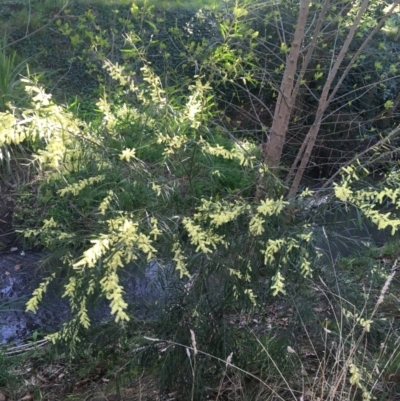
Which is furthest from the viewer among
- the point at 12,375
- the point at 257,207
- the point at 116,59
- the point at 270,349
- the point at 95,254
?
the point at 116,59

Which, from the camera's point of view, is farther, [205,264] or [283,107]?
[283,107]

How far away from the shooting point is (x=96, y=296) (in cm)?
268

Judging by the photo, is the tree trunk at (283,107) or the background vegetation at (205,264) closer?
the background vegetation at (205,264)

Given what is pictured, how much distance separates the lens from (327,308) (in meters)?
2.70

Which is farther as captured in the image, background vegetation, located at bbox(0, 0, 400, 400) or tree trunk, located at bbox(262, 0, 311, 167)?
tree trunk, located at bbox(262, 0, 311, 167)

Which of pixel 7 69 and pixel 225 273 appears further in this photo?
pixel 7 69

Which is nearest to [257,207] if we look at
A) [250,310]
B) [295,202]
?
[295,202]

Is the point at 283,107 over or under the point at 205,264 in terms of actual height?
over

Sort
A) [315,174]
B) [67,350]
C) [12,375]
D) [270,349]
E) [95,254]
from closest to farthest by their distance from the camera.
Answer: [95,254] → [270,349] → [67,350] → [12,375] → [315,174]

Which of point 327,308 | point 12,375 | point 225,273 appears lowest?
point 12,375

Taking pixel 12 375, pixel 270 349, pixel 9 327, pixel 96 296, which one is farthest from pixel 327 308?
pixel 9 327

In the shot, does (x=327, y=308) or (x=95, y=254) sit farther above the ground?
(x=95, y=254)

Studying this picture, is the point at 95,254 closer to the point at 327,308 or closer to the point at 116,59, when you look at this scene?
the point at 327,308

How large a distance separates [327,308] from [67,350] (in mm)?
1407
